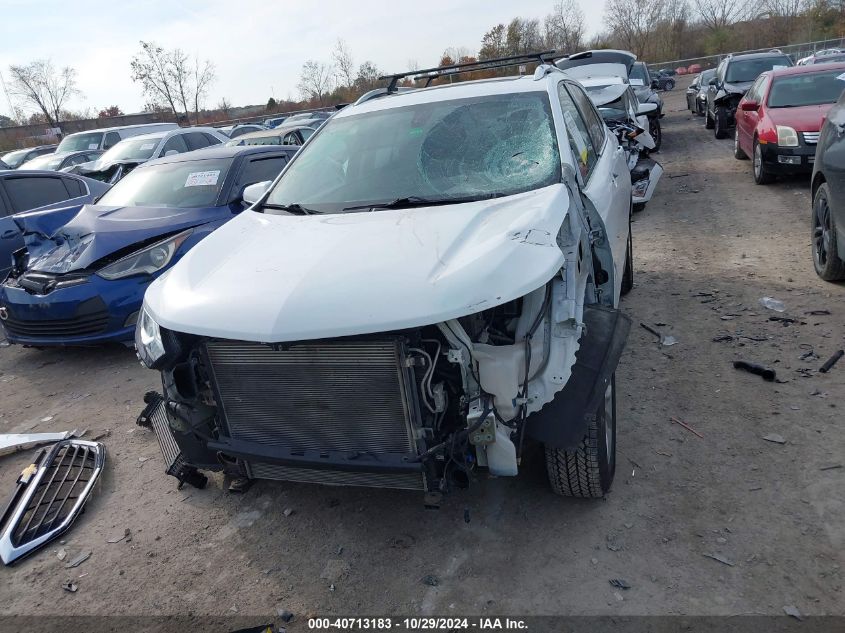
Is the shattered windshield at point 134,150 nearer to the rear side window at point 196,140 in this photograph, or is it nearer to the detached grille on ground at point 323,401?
the rear side window at point 196,140

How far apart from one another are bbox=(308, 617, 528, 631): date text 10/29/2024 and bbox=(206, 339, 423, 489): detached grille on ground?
53 centimetres

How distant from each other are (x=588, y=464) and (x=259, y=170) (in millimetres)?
4965

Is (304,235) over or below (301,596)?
over

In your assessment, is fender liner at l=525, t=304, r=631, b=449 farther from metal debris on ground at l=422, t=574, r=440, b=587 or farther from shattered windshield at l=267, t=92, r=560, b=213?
shattered windshield at l=267, t=92, r=560, b=213

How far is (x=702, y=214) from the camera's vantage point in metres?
8.47

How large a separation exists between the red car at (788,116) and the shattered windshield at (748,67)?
470cm

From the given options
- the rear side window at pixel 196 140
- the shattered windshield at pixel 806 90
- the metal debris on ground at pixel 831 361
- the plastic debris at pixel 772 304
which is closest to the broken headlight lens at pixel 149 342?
the metal debris on ground at pixel 831 361

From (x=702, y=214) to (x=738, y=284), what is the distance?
300 cm

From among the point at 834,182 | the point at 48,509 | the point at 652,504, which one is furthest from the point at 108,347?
the point at 834,182

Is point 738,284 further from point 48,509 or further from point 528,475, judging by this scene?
point 48,509

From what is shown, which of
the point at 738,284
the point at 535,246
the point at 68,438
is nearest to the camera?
the point at 535,246

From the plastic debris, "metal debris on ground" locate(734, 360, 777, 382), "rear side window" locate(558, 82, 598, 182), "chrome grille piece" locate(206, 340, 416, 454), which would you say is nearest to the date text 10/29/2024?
"chrome grille piece" locate(206, 340, 416, 454)

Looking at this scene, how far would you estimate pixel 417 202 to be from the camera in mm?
3416

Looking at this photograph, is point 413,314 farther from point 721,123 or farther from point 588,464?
point 721,123
